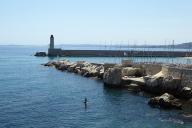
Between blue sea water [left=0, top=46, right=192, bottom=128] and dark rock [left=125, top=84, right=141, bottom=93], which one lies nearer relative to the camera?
blue sea water [left=0, top=46, right=192, bottom=128]

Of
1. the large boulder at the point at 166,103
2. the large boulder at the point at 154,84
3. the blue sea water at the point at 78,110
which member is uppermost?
the large boulder at the point at 154,84

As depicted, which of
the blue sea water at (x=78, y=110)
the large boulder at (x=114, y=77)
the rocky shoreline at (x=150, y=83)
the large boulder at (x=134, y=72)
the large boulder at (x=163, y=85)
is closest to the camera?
the blue sea water at (x=78, y=110)

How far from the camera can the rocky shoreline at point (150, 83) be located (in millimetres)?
50000

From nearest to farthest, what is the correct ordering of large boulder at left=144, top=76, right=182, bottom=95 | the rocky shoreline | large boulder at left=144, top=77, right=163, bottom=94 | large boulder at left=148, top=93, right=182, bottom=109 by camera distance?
large boulder at left=148, top=93, right=182, bottom=109 < the rocky shoreline < large boulder at left=144, top=76, right=182, bottom=95 < large boulder at left=144, top=77, right=163, bottom=94

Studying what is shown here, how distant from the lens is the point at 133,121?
137 feet

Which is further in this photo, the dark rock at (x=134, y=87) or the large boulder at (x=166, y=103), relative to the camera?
the dark rock at (x=134, y=87)

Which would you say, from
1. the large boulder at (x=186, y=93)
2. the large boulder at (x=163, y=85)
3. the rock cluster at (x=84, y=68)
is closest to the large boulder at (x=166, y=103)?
the large boulder at (x=186, y=93)

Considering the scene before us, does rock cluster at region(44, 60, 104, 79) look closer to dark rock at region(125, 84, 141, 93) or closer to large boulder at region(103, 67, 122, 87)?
large boulder at region(103, 67, 122, 87)

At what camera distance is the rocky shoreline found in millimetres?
50000

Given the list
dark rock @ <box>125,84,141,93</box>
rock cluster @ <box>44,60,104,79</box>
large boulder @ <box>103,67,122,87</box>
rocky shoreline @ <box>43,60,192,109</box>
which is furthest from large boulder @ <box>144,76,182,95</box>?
rock cluster @ <box>44,60,104,79</box>

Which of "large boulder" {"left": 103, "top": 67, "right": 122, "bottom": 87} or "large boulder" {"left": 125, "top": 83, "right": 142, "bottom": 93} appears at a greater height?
"large boulder" {"left": 103, "top": 67, "right": 122, "bottom": 87}

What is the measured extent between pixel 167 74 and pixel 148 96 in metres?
7.10

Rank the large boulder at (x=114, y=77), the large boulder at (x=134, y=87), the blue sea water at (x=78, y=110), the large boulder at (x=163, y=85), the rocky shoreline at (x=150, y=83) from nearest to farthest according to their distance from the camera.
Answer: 1. the blue sea water at (x=78, y=110)
2. the rocky shoreline at (x=150, y=83)
3. the large boulder at (x=163, y=85)
4. the large boulder at (x=134, y=87)
5. the large boulder at (x=114, y=77)

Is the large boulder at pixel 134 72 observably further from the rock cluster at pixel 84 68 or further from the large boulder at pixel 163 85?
the large boulder at pixel 163 85
